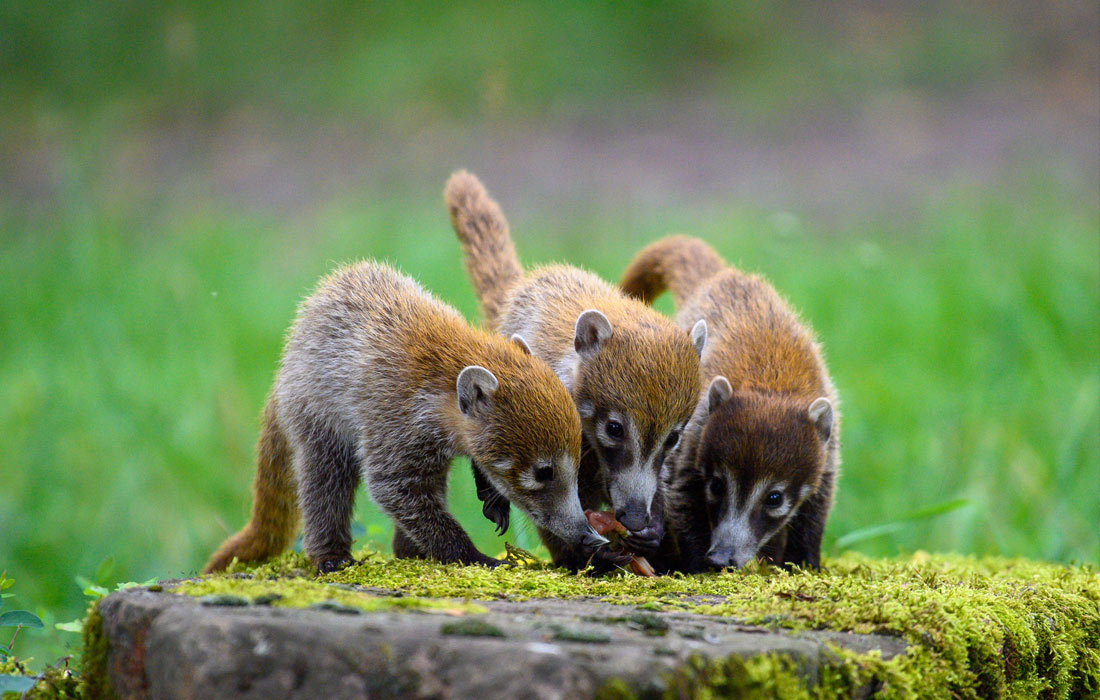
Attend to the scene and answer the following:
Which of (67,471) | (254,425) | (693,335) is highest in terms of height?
(693,335)

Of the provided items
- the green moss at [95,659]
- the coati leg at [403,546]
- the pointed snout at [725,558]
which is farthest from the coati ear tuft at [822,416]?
the green moss at [95,659]

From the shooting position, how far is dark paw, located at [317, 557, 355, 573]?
3840 millimetres

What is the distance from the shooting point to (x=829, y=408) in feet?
14.8

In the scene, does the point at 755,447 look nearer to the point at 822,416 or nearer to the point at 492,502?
the point at 822,416

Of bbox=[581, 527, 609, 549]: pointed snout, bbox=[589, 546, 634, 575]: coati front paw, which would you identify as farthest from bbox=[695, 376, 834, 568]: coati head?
bbox=[581, 527, 609, 549]: pointed snout

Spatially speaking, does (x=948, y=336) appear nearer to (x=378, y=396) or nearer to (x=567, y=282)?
(x=567, y=282)

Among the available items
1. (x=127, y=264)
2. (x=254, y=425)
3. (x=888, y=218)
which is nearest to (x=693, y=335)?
(x=254, y=425)

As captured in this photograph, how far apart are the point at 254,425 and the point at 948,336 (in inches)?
200

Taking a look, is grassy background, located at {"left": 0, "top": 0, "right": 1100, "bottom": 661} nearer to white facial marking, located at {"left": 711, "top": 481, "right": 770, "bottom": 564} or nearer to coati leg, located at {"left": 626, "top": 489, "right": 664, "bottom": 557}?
coati leg, located at {"left": 626, "top": 489, "right": 664, "bottom": 557}

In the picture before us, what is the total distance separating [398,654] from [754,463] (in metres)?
2.47

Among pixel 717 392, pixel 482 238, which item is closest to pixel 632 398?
pixel 717 392

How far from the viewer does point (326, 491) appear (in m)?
4.14

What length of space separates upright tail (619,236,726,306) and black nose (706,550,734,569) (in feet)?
6.82

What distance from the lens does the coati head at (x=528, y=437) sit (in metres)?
3.74
